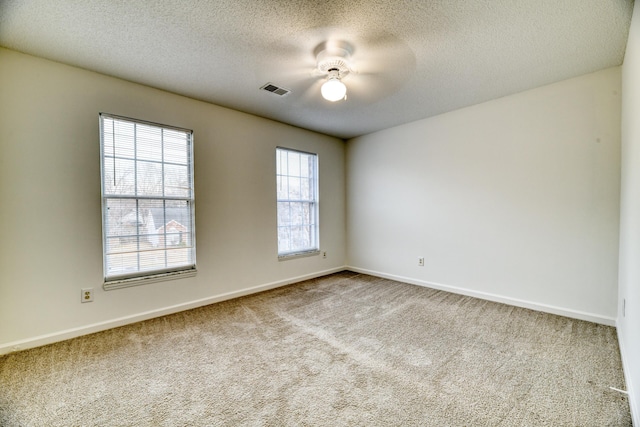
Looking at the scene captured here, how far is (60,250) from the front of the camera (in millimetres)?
2459

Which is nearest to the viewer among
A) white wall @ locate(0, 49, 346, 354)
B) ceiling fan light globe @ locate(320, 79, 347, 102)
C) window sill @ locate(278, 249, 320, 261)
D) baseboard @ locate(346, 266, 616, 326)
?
white wall @ locate(0, 49, 346, 354)

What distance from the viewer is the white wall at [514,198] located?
2664 mm

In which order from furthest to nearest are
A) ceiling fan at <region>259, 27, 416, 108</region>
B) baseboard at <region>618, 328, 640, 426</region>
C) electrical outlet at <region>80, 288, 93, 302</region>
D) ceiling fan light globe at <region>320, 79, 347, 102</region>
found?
electrical outlet at <region>80, 288, 93, 302</region> < ceiling fan light globe at <region>320, 79, 347, 102</region> < ceiling fan at <region>259, 27, 416, 108</region> < baseboard at <region>618, 328, 640, 426</region>

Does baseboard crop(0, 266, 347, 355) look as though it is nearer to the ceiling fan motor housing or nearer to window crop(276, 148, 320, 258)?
window crop(276, 148, 320, 258)

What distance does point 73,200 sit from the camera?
8.27 ft

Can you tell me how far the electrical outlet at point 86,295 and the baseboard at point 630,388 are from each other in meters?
3.99

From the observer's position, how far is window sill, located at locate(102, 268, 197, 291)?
270 cm

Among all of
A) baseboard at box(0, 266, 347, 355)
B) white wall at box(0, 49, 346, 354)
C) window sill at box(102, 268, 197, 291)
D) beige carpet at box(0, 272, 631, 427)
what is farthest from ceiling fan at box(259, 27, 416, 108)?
baseboard at box(0, 266, 347, 355)

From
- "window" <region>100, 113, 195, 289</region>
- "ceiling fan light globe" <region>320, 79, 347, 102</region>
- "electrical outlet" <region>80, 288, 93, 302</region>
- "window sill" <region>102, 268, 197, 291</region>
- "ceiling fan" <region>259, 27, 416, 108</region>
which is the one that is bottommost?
"electrical outlet" <region>80, 288, 93, 302</region>

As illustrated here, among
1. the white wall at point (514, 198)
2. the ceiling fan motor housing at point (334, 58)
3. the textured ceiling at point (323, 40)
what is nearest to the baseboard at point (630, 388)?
the white wall at point (514, 198)

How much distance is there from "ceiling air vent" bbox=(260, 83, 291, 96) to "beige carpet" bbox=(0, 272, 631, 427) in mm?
2477

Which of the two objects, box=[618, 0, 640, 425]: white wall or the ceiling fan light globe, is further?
the ceiling fan light globe

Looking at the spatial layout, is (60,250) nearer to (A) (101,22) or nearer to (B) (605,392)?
(A) (101,22)

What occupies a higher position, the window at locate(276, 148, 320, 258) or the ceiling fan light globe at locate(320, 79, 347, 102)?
the ceiling fan light globe at locate(320, 79, 347, 102)
